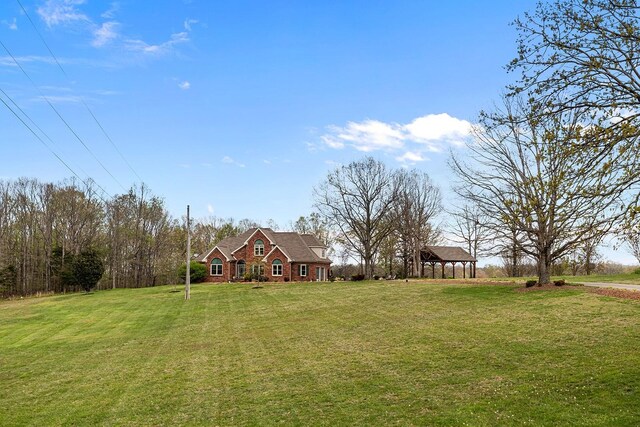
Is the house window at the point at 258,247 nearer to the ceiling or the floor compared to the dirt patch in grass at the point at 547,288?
nearer to the ceiling

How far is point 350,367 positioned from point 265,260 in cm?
4193

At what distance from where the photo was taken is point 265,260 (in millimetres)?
54469

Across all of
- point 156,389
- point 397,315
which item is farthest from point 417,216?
point 156,389

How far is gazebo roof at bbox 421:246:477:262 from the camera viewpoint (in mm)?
53528

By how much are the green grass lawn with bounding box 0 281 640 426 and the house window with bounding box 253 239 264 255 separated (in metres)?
29.7

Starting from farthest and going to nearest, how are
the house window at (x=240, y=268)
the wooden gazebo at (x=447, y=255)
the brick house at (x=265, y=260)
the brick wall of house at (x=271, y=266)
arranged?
1. the house window at (x=240, y=268)
2. the brick house at (x=265, y=260)
3. the brick wall of house at (x=271, y=266)
4. the wooden gazebo at (x=447, y=255)

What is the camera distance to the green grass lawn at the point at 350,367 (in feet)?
30.9

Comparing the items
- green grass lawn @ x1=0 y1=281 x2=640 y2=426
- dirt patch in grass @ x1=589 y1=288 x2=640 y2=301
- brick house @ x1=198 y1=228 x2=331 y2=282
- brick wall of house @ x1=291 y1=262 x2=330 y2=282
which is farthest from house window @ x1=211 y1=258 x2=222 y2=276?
dirt patch in grass @ x1=589 y1=288 x2=640 y2=301

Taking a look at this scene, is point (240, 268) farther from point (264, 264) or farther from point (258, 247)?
point (264, 264)

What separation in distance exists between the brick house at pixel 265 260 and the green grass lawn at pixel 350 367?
94.7 feet

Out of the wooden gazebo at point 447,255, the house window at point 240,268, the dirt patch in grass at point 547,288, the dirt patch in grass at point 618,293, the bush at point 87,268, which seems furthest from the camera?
the house window at point 240,268

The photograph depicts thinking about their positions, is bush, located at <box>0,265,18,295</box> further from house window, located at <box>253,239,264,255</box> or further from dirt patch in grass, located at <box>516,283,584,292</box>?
dirt patch in grass, located at <box>516,283,584,292</box>

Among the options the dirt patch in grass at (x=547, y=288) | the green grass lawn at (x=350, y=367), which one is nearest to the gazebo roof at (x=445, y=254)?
the dirt patch in grass at (x=547, y=288)

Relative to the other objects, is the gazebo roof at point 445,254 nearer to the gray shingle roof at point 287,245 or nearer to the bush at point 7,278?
the gray shingle roof at point 287,245
